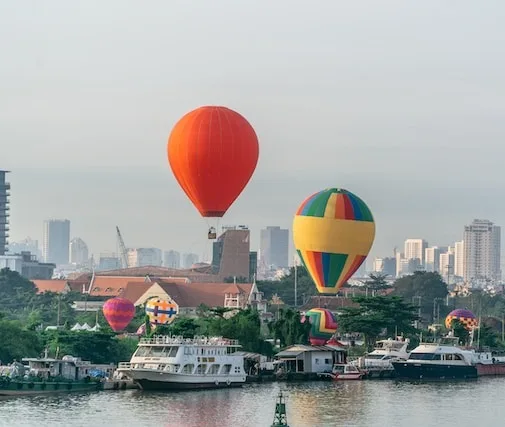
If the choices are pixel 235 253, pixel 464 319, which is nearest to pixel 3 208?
pixel 235 253

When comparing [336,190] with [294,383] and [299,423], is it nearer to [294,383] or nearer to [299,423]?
[294,383]

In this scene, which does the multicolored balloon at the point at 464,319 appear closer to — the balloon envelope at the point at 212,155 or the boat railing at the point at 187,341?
the boat railing at the point at 187,341

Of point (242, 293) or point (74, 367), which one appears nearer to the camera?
point (74, 367)

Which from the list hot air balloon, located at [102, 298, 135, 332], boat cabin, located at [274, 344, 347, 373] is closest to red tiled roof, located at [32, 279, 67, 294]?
hot air balloon, located at [102, 298, 135, 332]

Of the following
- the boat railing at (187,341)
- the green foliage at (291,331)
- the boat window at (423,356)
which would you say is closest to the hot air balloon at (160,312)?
the green foliage at (291,331)

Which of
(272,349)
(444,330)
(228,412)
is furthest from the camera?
(444,330)

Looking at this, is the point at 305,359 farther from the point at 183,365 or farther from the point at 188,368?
the point at 183,365

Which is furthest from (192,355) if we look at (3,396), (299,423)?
(299,423)
